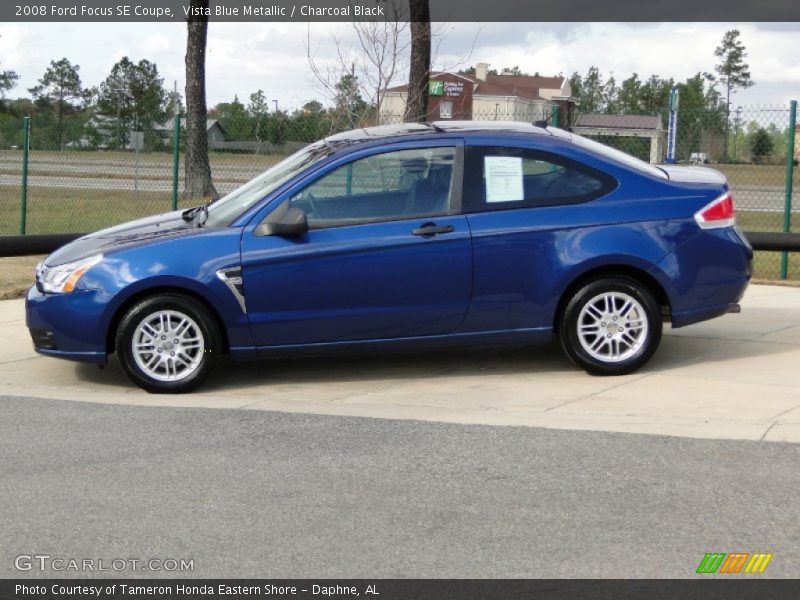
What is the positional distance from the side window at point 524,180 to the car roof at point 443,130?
0.29 m

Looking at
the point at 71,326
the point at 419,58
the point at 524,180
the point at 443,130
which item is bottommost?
the point at 71,326

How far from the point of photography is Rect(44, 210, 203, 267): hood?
823cm

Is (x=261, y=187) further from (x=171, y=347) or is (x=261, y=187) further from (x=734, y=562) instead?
(x=734, y=562)

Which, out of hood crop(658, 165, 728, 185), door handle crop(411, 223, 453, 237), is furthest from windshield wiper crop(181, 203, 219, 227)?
hood crop(658, 165, 728, 185)

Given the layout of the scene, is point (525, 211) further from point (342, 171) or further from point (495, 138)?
point (342, 171)

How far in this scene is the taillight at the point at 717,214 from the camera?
27.6 ft

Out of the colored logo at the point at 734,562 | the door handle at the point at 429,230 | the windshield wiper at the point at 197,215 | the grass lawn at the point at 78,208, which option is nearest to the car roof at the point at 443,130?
the door handle at the point at 429,230

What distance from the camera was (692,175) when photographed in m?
8.86

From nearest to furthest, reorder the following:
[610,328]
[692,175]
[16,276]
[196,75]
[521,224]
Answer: [521,224]
[610,328]
[692,175]
[16,276]
[196,75]

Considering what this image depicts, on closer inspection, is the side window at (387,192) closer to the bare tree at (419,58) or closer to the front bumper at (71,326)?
the front bumper at (71,326)

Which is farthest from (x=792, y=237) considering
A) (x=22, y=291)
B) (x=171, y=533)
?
(x=171, y=533)

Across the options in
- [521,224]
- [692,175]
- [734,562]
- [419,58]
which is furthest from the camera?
[419,58]
